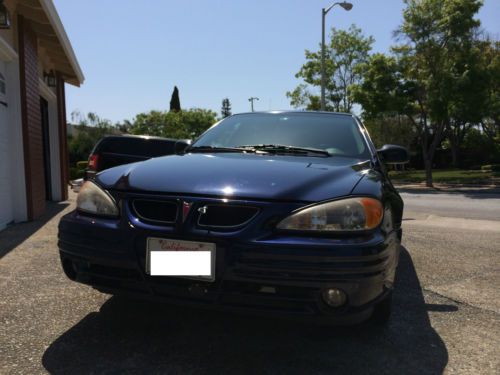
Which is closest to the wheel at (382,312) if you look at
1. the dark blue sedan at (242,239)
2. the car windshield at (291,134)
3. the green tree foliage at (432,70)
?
the dark blue sedan at (242,239)

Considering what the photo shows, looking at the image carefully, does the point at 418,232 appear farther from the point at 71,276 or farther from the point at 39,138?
the point at 39,138

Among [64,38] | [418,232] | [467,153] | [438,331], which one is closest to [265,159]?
[438,331]

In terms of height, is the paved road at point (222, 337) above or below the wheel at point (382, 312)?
below

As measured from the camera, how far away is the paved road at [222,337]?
2.45 m

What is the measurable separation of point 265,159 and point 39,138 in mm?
7780

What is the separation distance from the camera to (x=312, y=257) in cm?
220

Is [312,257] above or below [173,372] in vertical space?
above

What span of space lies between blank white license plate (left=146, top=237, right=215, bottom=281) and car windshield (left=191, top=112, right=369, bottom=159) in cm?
130

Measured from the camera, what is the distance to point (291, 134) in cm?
379

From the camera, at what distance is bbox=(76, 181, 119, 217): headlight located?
8.54 feet

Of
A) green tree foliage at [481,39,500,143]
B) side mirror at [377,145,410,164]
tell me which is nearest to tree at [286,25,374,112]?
green tree foliage at [481,39,500,143]

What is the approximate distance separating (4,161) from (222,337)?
239 inches

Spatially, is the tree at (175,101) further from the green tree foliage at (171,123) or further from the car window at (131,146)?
the car window at (131,146)

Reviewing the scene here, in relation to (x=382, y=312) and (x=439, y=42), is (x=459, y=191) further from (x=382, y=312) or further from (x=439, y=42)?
(x=382, y=312)
